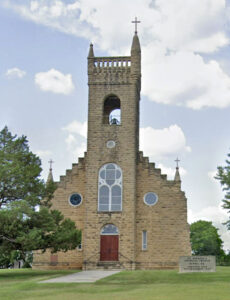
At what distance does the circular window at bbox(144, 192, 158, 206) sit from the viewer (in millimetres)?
39406

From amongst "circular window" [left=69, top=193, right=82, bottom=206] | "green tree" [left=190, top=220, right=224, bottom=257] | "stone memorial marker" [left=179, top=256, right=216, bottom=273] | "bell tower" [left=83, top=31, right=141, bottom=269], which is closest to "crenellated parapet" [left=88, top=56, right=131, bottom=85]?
"bell tower" [left=83, top=31, right=141, bottom=269]

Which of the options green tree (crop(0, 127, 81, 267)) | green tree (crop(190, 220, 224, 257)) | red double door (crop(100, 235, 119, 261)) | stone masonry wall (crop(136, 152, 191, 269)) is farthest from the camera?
green tree (crop(190, 220, 224, 257))

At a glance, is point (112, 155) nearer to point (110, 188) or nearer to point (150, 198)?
point (110, 188)

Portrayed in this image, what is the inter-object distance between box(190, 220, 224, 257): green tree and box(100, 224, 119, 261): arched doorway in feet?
118

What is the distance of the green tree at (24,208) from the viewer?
2708 cm

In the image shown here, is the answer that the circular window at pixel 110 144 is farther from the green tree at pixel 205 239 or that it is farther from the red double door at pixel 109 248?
the green tree at pixel 205 239

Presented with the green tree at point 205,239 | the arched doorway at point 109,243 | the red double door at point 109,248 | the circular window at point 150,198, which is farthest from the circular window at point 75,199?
the green tree at point 205,239

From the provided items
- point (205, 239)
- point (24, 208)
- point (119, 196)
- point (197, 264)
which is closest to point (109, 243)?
point (119, 196)

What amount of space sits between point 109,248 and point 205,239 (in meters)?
37.0

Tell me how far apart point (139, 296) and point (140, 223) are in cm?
2289

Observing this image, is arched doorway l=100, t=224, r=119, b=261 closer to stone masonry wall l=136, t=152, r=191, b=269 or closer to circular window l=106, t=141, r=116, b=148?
stone masonry wall l=136, t=152, r=191, b=269

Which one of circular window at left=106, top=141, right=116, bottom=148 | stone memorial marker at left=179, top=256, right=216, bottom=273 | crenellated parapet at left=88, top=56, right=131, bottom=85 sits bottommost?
stone memorial marker at left=179, top=256, right=216, bottom=273

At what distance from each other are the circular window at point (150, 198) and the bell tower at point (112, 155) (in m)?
1.64

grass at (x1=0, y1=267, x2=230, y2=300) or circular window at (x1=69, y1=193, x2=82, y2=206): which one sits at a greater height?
circular window at (x1=69, y1=193, x2=82, y2=206)
